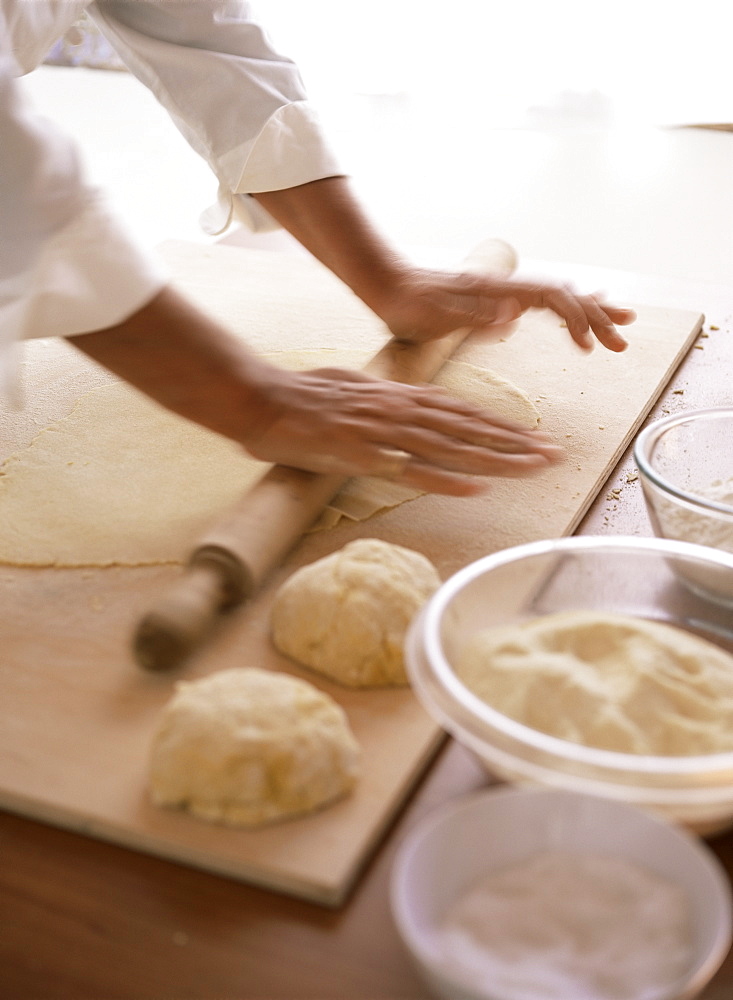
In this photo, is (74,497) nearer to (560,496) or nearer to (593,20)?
(560,496)

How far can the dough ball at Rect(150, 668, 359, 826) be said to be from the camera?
77cm

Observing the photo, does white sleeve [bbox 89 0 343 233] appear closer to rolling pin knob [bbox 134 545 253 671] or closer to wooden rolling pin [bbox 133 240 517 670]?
wooden rolling pin [bbox 133 240 517 670]

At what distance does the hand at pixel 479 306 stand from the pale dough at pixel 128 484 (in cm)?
8

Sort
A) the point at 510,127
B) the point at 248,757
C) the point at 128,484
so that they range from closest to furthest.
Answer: the point at 248,757 → the point at 128,484 → the point at 510,127

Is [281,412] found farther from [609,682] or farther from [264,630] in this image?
[609,682]

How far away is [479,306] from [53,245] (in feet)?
2.03

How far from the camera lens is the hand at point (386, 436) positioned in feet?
3.53

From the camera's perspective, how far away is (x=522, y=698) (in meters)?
0.75

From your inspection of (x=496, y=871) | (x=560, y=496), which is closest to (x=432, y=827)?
(x=496, y=871)

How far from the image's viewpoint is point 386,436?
3.57 ft

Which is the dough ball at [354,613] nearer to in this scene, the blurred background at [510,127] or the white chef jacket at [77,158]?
the white chef jacket at [77,158]

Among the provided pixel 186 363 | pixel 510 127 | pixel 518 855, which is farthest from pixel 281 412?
pixel 510 127

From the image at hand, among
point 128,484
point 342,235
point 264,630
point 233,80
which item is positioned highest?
point 233,80

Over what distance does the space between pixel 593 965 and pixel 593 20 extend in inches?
149
